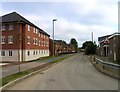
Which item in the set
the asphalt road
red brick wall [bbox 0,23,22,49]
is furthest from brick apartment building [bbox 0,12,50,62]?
the asphalt road

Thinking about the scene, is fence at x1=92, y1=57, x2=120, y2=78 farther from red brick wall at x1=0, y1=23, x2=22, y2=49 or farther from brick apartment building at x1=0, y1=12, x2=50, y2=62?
red brick wall at x1=0, y1=23, x2=22, y2=49

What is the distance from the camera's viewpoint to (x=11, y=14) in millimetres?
48719

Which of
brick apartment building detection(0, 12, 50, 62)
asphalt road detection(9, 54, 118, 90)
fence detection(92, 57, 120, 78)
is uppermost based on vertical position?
brick apartment building detection(0, 12, 50, 62)

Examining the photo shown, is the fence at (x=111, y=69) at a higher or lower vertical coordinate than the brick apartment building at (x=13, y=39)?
lower

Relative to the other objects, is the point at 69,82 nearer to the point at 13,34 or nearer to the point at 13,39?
the point at 13,39

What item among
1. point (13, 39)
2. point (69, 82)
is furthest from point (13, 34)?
point (69, 82)

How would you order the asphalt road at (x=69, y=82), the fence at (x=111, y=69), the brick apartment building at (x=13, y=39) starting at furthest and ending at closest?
the brick apartment building at (x=13, y=39)
the fence at (x=111, y=69)
the asphalt road at (x=69, y=82)

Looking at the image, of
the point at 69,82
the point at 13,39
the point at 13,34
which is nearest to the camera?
the point at 69,82

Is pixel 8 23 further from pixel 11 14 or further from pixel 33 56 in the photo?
pixel 33 56

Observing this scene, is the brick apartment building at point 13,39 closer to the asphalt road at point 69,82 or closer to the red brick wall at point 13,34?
the red brick wall at point 13,34

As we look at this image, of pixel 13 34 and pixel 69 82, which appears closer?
pixel 69 82

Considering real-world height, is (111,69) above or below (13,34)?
below

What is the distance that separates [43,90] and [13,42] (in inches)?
1410

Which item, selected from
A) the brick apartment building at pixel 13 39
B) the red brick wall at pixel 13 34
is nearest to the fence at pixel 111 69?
the brick apartment building at pixel 13 39
